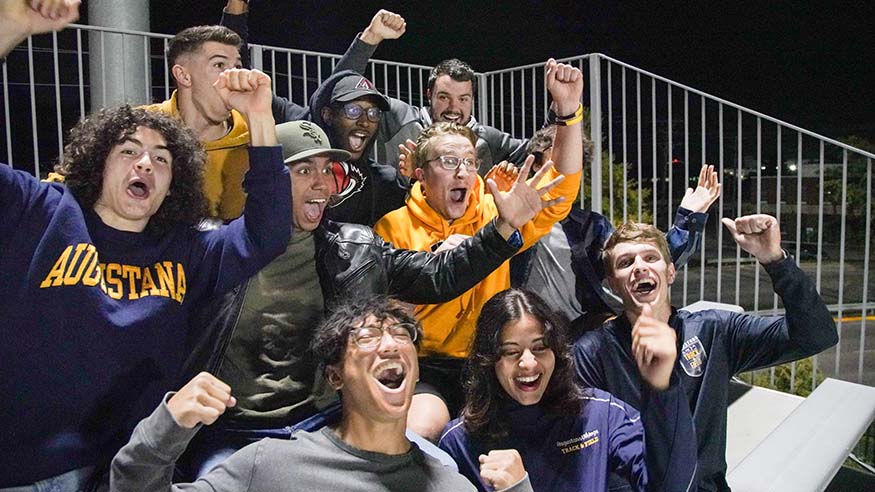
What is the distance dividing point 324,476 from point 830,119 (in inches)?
1416

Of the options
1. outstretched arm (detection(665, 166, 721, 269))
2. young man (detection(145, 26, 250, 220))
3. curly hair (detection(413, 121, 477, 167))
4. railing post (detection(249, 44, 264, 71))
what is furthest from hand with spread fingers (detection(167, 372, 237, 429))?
railing post (detection(249, 44, 264, 71))

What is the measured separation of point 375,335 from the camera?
1.73 m

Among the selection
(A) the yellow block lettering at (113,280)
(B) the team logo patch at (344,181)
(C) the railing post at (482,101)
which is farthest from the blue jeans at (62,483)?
(C) the railing post at (482,101)

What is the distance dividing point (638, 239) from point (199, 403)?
161 centimetres

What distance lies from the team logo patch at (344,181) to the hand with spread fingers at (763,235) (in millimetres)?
1342

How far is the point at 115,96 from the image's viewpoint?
12.4 ft

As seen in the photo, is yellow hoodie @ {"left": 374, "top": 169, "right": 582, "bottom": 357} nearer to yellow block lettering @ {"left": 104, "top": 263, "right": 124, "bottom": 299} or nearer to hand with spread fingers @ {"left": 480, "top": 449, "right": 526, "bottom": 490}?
hand with spread fingers @ {"left": 480, "top": 449, "right": 526, "bottom": 490}

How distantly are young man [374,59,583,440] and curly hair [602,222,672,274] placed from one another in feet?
0.73

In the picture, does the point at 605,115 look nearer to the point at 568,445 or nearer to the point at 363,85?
the point at 363,85

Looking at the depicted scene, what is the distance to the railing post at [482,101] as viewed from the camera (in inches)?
227

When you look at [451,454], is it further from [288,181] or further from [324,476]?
[288,181]

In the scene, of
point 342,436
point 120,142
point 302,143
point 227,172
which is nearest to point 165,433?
→ point 342,436

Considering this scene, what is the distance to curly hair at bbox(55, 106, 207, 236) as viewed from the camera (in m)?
1.77

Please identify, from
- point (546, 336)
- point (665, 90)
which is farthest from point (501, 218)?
point (665, 90)
